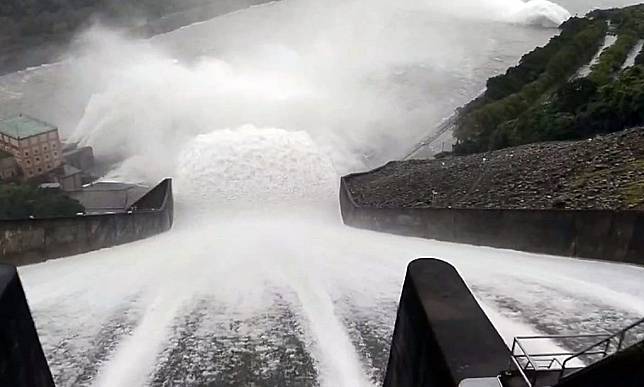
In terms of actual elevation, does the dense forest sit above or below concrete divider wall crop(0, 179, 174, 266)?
above

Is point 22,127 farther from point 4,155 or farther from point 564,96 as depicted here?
point 564,96

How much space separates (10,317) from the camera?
5121 mm

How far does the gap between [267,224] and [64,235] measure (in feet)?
22.8

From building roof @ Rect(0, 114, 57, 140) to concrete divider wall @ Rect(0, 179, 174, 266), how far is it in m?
16.9

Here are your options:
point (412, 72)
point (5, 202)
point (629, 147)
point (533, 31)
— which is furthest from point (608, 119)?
point (533, 31)

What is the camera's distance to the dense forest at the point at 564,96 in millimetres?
18922

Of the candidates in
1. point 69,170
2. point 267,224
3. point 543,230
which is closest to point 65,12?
point 69,170

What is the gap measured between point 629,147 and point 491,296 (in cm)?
739

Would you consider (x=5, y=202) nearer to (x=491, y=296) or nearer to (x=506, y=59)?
(x=491, y=296)

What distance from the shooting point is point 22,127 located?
29.5 meters

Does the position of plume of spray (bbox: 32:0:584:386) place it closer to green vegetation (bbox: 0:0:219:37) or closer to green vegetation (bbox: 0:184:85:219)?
green vegetation (bbox: 0:184:85:219)

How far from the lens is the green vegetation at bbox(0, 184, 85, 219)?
19219 millimetres

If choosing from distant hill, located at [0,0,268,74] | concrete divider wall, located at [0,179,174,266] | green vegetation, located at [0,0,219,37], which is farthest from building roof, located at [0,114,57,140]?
green vegetation, located at [0,0,219,37]

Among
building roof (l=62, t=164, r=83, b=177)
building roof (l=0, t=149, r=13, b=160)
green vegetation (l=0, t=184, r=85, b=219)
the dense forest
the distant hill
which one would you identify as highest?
the distant hill
